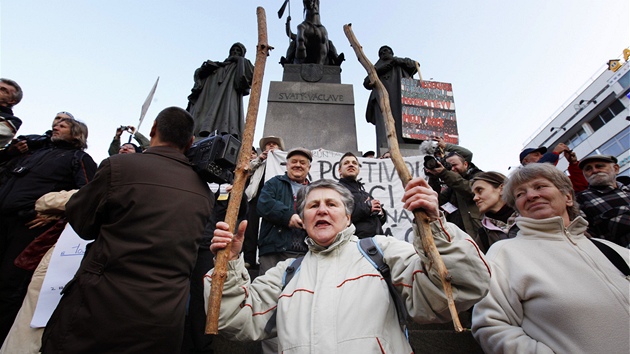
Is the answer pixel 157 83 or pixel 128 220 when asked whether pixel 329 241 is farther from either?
pixel 157 83

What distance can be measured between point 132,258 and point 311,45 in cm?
831

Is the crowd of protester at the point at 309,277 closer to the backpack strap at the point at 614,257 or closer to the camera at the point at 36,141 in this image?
the backpack strap at the point at 614,257

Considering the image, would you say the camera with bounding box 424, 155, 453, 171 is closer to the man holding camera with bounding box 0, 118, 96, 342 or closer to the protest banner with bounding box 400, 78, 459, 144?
the man holding camera with bounding box 0, 118, 96, 342

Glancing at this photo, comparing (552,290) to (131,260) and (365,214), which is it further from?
(131,260)

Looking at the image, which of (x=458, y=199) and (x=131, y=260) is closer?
(x=131, y=260)

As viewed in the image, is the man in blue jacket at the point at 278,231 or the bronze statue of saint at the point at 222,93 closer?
the man in blue jacket at the point at 278,231

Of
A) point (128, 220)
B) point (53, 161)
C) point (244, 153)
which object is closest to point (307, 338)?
point (244, 153)

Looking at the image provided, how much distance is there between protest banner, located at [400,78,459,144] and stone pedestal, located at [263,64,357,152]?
1.35 meters

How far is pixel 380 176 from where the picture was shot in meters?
5.67

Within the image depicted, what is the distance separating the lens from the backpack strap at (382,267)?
163cm

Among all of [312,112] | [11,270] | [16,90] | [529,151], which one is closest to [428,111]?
[312,112]

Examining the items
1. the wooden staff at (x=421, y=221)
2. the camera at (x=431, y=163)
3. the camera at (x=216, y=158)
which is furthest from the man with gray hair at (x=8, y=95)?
the camera at (x=431, y=163)

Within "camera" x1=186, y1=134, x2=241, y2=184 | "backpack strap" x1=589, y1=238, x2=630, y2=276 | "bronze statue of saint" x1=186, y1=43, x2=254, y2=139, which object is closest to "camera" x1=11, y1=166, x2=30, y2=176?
"camera" x1=186, y1=134, x2=241, y2=184

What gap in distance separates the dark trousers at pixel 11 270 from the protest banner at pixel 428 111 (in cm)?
680
